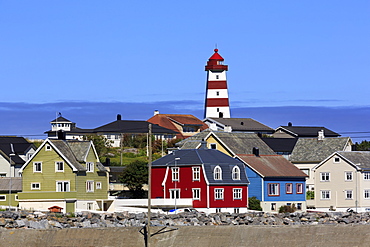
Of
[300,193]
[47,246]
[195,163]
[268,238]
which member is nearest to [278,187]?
[300,193]

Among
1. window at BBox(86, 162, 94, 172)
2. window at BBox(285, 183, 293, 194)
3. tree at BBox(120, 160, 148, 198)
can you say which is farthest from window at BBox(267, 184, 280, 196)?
window at BBox(86, 162, 94, 172)

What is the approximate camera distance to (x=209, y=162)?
65.6m

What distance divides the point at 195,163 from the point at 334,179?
14.8 metres

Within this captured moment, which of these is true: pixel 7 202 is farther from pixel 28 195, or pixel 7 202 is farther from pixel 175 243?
pixel 175 243

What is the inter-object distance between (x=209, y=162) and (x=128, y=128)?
47417 mm

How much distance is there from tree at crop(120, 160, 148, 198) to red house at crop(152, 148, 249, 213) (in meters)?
3.90

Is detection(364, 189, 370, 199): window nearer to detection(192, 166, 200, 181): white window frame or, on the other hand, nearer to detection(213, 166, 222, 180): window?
detection(213, 166, 222, 180): window

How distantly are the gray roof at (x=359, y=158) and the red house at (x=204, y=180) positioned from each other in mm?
11309

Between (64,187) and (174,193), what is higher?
(64,187)

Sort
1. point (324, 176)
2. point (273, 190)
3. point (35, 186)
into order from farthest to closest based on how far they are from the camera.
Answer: point (324, 176) → point (273, 190) → point (35, 186)

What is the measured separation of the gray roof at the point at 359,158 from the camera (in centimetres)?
7431

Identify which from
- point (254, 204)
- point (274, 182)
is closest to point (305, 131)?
point (274, 182)

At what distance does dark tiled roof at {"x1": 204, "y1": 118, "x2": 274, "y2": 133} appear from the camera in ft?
385

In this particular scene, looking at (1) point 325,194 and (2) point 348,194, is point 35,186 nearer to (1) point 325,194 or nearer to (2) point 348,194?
(1) point 325,194
